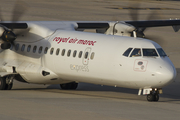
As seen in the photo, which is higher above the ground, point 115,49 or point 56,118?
point 115,49

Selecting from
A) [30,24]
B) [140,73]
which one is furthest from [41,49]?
[140,73]

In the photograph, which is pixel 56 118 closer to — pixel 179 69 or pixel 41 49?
pixel 41 49

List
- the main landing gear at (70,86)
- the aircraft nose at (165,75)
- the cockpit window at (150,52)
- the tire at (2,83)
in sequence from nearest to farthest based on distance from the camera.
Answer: the aircraft nose at (165,75), the cockpit window at (150,52), the tire at (2,83), the main landing gear at (70,86)

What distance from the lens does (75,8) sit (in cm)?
6200

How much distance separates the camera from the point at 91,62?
56.4ft

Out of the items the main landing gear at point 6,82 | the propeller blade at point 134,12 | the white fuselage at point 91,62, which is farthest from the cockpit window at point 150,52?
the main landing gear at point 6,82

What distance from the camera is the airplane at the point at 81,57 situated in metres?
16.0

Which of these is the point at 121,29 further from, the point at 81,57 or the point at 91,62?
the point at 91,62

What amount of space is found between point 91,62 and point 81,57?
0.59 metres

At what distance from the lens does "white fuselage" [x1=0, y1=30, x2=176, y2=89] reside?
15.8 meters

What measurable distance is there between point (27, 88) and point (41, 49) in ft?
8.23

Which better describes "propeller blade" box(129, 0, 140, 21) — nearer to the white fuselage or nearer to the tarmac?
the tarmac

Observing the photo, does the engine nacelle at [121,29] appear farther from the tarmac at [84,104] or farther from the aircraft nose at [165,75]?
the aircraft nose at [165,75]

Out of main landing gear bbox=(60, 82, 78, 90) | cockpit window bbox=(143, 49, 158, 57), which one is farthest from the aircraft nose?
main landing gear bbox=(60, 82, 78, 90)
